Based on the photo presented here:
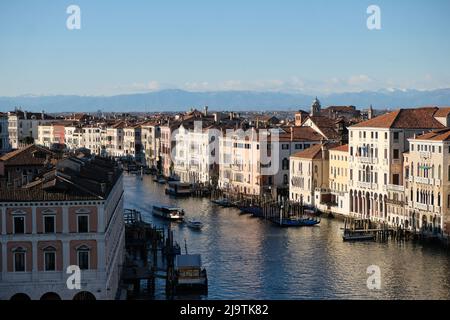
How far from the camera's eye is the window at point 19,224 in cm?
1006

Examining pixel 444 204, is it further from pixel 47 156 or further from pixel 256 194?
pixel 256 194

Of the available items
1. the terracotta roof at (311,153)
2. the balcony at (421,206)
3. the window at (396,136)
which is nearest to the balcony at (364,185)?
the window at (396,136)

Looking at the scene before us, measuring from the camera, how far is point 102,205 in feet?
33.5

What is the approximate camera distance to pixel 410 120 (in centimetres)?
2298

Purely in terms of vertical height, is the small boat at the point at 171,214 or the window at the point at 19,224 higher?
the window at the point at 19,224

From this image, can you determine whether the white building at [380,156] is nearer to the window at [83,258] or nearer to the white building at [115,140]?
the window at [83,258]

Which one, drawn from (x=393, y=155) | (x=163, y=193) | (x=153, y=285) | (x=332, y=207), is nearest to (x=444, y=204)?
(x=393, y=155)

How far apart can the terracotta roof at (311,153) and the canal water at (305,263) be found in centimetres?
365

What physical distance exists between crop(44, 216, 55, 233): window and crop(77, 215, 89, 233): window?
33cm

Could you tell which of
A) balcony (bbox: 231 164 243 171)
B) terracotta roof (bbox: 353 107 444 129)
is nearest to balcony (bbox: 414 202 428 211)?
terracotta roof (bbox: 353 107 444 129)

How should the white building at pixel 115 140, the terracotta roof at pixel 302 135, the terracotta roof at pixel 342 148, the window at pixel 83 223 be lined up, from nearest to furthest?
the window at pixel 83 223, the terracotta roof at pixel 342 148, the terracotta roof at pixel 302 135, the white building at pixel 115 140

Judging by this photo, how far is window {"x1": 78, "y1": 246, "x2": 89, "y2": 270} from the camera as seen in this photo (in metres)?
10.1

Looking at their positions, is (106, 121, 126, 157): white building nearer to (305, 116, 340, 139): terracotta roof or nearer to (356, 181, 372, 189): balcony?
Answer: (305, 116, 340, 139): terracotta roof
